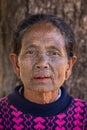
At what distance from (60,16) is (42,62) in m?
1.10

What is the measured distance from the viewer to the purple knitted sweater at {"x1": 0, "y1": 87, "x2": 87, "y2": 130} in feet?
11.3

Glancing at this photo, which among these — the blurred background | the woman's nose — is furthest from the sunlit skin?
the blurred background

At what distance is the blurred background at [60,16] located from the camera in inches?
172

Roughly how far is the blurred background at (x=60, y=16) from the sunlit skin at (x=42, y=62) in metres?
0.90

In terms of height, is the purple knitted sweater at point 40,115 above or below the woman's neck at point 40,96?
below

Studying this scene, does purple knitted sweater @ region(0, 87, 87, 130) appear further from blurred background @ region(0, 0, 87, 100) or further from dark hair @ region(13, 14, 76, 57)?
blurred background @ region(0, 0, 87, 100)

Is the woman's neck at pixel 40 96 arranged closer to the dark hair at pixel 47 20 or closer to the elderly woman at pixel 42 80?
the elderly woman at pixel 42 80

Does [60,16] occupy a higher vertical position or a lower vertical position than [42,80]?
higher

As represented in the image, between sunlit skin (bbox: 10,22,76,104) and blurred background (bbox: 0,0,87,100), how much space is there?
2.95ft

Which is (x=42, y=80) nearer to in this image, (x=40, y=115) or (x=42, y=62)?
(x=42, y=62)

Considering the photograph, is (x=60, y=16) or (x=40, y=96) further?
(x=60, y=16)

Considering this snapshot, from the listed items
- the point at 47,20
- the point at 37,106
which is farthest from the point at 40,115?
the point at 47,20

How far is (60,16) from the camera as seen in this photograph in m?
4.35

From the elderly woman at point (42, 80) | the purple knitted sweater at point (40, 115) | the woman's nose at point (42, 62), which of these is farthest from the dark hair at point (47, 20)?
the purple knitted sweater at point (40, 115)
